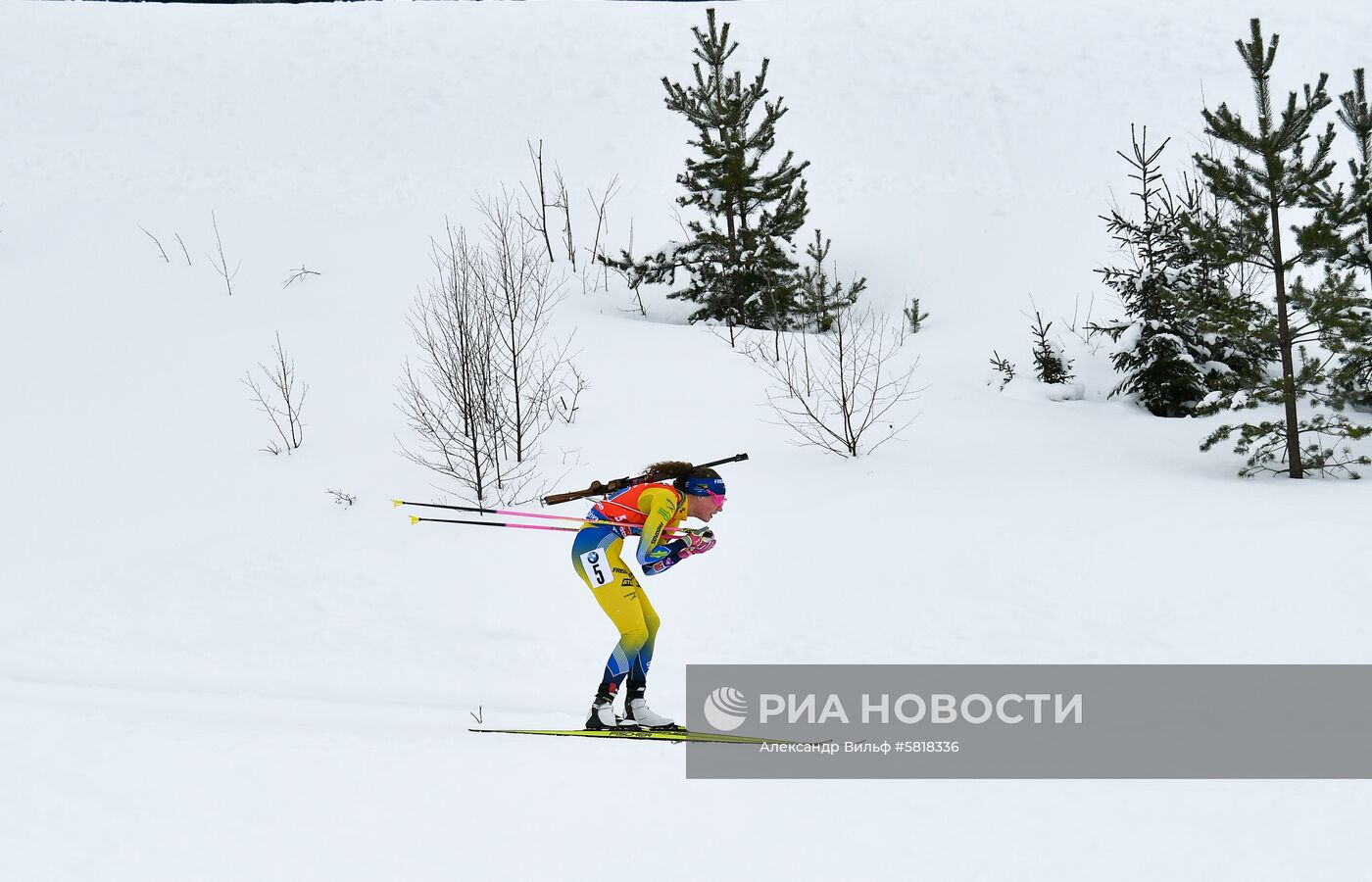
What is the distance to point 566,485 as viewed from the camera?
13.6m

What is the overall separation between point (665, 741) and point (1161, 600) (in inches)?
202

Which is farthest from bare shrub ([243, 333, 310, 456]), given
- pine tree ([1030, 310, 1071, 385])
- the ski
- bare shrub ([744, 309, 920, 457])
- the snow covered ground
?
pine tree ([1030, 310, 1071, 385])

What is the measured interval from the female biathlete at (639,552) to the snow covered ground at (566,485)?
14.5 inches

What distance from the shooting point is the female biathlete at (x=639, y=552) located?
279 inches

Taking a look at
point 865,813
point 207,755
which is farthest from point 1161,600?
point 207,755

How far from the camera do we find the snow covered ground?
620cm

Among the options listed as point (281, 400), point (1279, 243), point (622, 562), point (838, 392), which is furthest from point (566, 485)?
point (1279, 243)

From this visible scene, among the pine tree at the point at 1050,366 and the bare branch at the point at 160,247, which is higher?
the bare branch at the point at 160,247

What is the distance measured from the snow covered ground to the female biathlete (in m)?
0.37

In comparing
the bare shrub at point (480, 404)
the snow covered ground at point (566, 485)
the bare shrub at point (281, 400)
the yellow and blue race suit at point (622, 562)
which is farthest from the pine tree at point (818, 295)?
the yellow and blue race suit at point (622, 562)

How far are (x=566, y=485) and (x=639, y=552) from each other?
670 cm

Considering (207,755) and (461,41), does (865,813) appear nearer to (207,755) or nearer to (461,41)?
(207,755)

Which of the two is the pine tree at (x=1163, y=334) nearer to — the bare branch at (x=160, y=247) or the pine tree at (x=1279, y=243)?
the pine tree at (x=1279, y=243)

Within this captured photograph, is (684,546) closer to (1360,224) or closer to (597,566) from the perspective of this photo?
(597,566)
